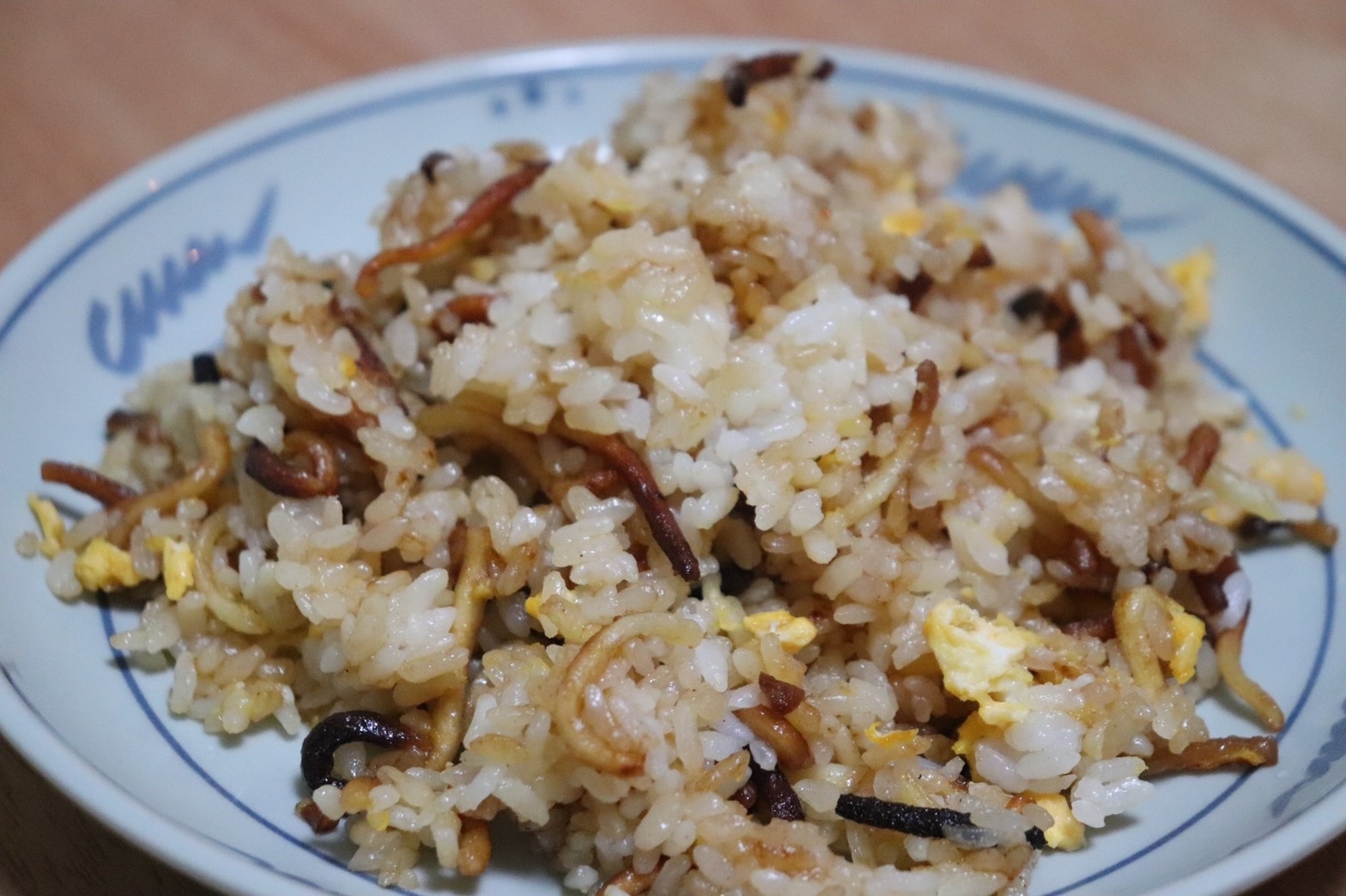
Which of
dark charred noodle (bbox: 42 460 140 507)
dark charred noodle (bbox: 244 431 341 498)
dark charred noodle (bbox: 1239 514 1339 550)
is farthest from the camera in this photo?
dark charred noodle (bbox: 1239 514 1339 550)

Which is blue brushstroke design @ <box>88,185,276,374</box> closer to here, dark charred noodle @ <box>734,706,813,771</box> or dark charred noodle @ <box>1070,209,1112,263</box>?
dark charred noodle @ <box>734,706,813,771</box>

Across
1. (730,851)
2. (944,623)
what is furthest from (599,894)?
(944,623)

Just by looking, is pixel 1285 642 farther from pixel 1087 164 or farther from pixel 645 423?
pixel 1087 164

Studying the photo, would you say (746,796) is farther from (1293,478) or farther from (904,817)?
(1293,478)

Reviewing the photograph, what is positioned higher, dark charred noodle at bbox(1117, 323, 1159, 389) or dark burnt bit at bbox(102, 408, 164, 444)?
dark charred noodle at bbox(1117, 323, 1159, 389)

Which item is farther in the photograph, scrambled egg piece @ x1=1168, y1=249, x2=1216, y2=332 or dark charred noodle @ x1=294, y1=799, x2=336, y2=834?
scrambled egg piece @ x1=1168, y1=249, x2=1216, y2=332

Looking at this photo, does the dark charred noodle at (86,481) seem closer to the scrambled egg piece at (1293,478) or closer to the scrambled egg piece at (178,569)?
the scrambled egg piece at (178,569)

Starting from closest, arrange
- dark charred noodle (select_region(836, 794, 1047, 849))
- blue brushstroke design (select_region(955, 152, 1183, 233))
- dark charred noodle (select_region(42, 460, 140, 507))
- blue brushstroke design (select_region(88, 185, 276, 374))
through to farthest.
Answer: dark charred noodle (select_region(836, 794, 1047, 849)), dark charred noodle (select_region(42, 460, 140, 507)), blue brushstroke design (select_region(88, 185, 276, 374)), blue brushstroke design (select_region(955, 152, 1183, 233))

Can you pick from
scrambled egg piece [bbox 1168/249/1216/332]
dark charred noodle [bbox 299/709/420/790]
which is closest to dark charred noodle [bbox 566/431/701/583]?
dark charred noodle [bbox 299/709/420/790]
